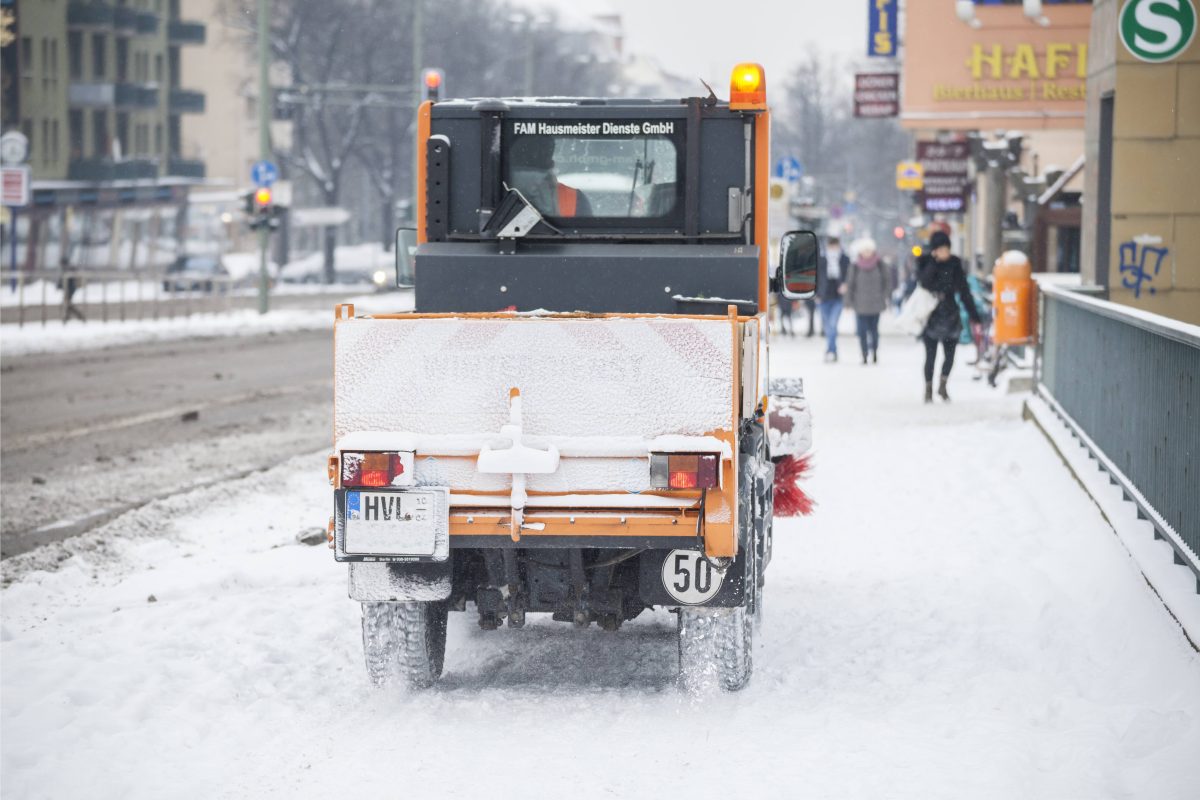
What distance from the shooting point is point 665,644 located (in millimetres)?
8109

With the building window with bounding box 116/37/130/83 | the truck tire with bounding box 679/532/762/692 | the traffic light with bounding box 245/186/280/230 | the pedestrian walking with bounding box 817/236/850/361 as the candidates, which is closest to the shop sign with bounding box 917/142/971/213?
the pedestrian walking with bounding box 817/236/850/361

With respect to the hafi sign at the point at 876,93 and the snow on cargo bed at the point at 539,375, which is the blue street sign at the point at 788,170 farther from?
the snow on cargo bed at the point at 539,375

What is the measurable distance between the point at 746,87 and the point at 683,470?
2.56 meters

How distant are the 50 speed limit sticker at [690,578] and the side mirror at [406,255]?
10.5ft

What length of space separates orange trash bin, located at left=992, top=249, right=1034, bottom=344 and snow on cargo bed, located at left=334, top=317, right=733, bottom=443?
476 inches

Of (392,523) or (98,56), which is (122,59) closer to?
(98,56)

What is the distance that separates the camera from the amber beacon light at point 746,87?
830 cm

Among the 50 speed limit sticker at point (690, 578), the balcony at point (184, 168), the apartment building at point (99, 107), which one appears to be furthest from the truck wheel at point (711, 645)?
the balcony at point (184, 168)

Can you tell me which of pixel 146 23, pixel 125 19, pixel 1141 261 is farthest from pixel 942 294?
pixel 146 23

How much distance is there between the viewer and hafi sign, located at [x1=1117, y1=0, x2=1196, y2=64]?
13664 mm

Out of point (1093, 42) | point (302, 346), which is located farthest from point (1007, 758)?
point (302, 346)

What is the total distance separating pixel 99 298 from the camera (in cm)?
5312

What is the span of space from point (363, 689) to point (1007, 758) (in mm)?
2504

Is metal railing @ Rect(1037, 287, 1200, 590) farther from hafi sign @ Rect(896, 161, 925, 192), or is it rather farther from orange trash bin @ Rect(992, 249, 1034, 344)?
hafi sign @ Rect(896, 161, 925, 192)
